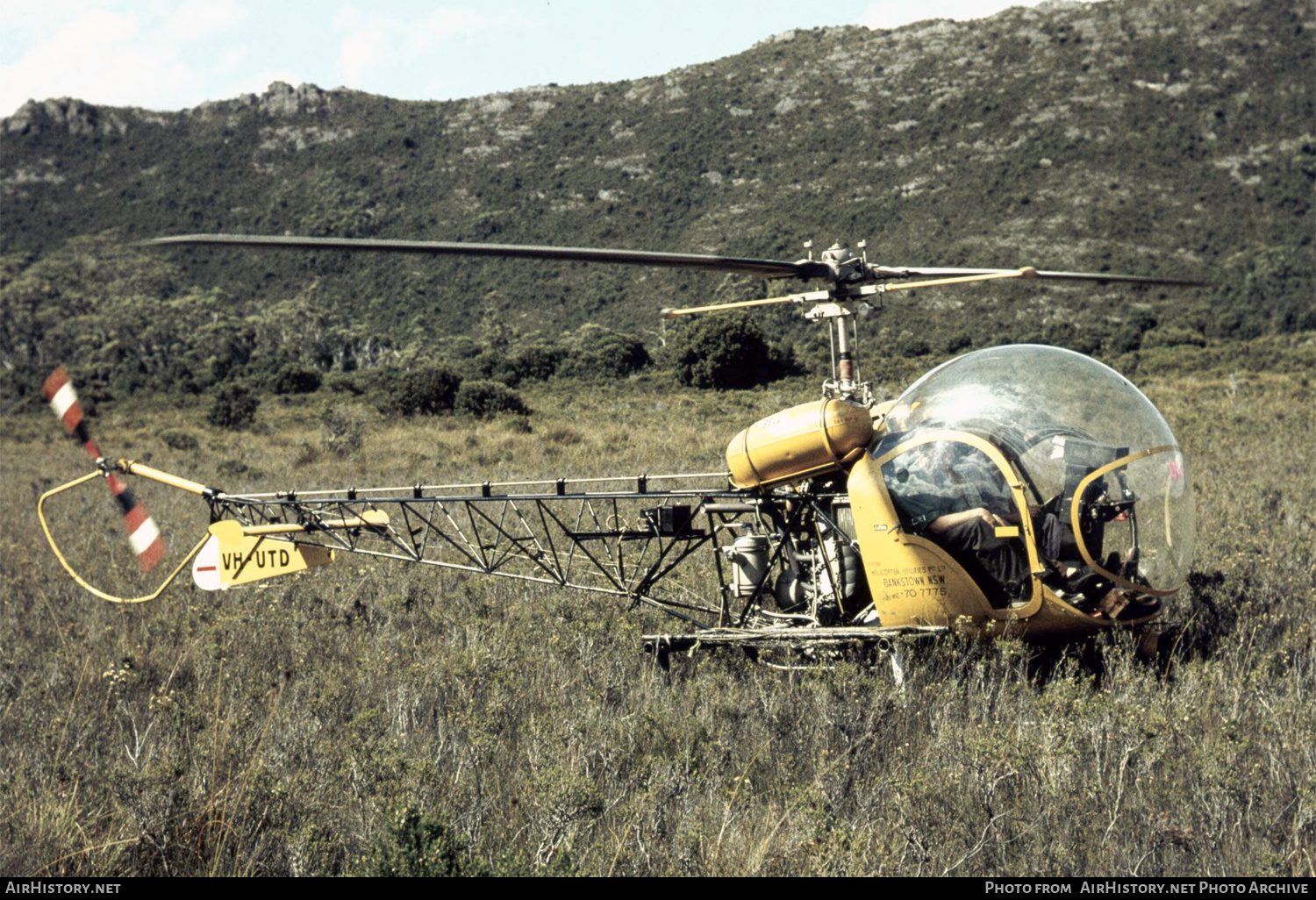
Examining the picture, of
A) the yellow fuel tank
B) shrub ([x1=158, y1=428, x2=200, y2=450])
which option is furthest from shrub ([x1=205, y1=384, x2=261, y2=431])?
the yellow fuel tank

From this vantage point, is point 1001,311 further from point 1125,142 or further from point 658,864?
point 658,864

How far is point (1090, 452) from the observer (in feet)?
Answer: 16.8

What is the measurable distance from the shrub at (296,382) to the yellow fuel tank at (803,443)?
36014 millimetres

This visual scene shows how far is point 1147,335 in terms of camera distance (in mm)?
40625

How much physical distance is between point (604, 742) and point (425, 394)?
81.5 feet

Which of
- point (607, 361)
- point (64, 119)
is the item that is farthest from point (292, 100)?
point (607, 361)

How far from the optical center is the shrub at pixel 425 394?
93.6 feet

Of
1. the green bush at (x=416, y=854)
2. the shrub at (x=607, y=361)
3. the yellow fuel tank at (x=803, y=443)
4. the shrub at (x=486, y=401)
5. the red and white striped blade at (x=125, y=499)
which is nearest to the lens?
the green bush at (x=416, y=854)

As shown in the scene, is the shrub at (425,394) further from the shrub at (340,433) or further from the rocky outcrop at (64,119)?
the rocky outcrop at (64,119)

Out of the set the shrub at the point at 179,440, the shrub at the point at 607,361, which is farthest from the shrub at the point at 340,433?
the shrub at the point at 607,361

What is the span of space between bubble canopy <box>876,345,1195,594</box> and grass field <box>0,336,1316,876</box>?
2.45 feet


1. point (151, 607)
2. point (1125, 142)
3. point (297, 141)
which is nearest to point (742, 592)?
point (151, 607)

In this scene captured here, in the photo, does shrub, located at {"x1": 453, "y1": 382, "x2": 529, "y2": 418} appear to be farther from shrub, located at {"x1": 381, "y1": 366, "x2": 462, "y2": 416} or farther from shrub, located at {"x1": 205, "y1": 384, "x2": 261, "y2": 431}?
shrub, located at {"x1": 205, "y1": 384, "x2": 261, "y2": 431}

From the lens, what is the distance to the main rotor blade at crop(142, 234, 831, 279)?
12.2 feet
